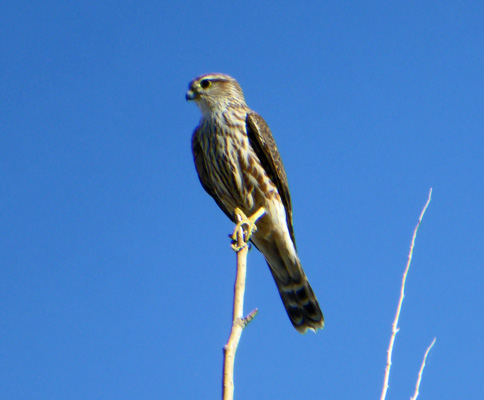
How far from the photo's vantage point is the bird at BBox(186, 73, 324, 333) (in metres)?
4.54

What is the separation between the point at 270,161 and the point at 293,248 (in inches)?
26.5

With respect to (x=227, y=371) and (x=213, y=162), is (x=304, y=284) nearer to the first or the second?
(x=213, y=162)

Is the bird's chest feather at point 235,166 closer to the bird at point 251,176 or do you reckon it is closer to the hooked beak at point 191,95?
the bird at point 251,176

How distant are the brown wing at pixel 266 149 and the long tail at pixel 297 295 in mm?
531

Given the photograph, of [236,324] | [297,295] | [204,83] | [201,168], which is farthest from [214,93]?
[236,324]

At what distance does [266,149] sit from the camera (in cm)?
458

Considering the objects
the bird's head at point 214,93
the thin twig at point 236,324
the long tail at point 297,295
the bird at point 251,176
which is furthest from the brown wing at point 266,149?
the thin twig at point 236,324

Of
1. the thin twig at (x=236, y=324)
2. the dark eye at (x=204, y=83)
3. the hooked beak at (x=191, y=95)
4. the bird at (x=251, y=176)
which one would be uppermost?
the dark eye at (x=204, y=83)

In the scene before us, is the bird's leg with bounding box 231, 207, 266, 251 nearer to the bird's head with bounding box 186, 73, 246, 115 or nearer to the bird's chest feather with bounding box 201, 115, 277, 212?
the bird's chest feather with bounding box 201, 115, 277, 212

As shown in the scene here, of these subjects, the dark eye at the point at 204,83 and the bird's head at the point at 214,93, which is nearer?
the bird's head at the point at 214,93

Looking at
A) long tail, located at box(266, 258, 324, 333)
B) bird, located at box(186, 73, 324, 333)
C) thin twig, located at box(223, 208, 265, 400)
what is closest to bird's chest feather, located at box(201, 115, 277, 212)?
bird, located at box(186, 73, 324, 333)

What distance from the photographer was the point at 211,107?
15.5ft

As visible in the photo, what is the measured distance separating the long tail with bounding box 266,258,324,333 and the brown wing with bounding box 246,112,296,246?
53cm

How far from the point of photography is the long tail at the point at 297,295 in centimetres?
468
